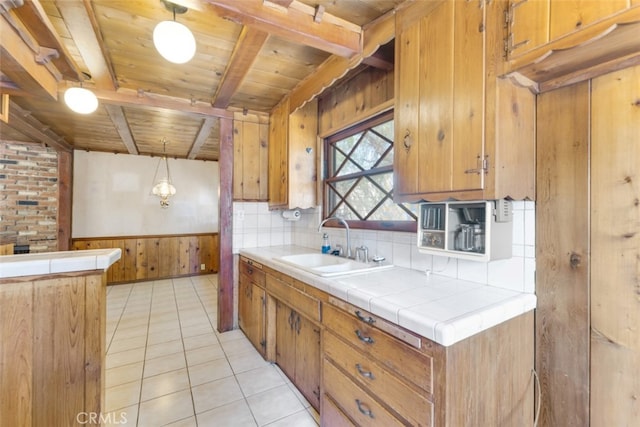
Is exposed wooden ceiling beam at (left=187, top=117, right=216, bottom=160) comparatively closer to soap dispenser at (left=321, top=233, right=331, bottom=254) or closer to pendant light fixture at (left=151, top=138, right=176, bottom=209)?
pendant light fixture at (left=151, top=138, right=176, bottom=209)

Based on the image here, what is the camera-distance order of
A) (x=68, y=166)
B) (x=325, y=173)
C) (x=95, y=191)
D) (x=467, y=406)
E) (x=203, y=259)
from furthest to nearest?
(x=203, y=259)
(x=95, y=191)
(x=68, y=166)
(x=325, y=173)
(x=467, y=406)

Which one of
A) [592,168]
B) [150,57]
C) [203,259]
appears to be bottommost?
[203,259]

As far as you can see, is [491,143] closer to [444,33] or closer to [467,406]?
[444,33]

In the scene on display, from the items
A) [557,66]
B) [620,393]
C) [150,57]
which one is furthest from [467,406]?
[150,57]

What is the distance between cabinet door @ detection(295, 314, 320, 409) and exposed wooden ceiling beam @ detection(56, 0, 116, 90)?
7.18ft

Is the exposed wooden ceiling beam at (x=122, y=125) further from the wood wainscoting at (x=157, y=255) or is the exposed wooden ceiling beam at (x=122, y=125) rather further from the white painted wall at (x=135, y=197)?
the wood wainscoting at (x=157, y=255)

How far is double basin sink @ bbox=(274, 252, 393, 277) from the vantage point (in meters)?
1.65

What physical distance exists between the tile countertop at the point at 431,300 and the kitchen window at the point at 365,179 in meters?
0.46

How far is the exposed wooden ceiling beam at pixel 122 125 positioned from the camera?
2.87 meters

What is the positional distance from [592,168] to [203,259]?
Result: 5766 millimetres

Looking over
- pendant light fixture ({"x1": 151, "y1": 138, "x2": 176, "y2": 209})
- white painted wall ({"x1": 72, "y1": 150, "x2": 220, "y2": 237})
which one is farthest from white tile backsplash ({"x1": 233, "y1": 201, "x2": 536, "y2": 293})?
A: white painted wall ({"x1": 72, "y1": 150, "x2": 220, "y2": 237})

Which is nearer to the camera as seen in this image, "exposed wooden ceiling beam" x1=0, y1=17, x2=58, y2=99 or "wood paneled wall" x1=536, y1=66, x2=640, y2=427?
"wood paneled wall" x1=536, y1=66, x2=640, y2=427

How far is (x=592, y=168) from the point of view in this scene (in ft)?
3.49

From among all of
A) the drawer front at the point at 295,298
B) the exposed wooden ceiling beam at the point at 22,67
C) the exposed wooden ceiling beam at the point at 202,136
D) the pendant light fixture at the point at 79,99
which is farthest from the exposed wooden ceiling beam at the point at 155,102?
the drawer front at the point at 295,298
